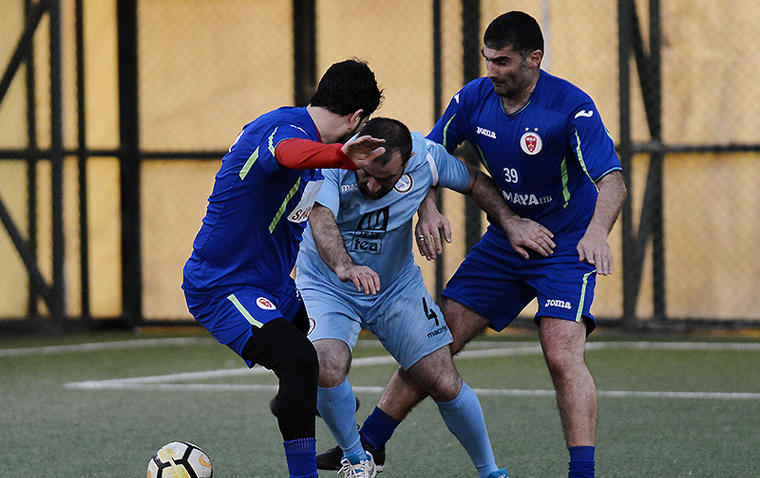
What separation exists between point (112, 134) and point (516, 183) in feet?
24.6

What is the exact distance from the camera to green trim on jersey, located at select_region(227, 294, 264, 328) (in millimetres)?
4859

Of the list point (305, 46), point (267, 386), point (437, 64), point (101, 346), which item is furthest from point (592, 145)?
point (305, 46)

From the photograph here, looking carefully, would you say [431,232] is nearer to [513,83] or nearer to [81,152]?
[513,83]

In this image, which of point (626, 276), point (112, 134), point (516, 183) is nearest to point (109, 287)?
point (112, 134)

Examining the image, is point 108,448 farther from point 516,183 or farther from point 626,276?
point 626,276

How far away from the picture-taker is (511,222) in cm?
568

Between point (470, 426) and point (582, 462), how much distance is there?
0.52m

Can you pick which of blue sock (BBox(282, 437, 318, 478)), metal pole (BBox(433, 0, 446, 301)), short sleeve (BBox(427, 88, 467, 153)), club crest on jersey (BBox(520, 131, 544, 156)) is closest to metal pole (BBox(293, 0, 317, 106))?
metal pole (BBox(433, 0, 446, 301))

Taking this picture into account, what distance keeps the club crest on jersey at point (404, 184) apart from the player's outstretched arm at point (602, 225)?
0.82 metres

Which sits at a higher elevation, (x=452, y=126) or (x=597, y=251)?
(x=452, y=126)

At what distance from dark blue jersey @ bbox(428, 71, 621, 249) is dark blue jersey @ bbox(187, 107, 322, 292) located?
935mm

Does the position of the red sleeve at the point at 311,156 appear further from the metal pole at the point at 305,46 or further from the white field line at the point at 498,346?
the metal pole at the point at 305,46

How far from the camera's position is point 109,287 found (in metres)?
12.6

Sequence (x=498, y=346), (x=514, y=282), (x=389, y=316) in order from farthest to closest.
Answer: (x=498, y=346) → (x=514, y=282) → (x=389, y=316)
